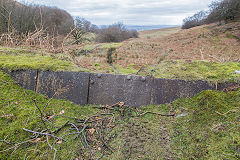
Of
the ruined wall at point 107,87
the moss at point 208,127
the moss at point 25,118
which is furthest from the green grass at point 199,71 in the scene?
the moss at point 25,118

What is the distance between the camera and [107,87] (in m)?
2.50

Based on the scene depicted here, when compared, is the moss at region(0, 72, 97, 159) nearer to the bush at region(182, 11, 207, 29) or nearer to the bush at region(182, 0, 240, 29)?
the bush at region(182, 0, 240, 29)

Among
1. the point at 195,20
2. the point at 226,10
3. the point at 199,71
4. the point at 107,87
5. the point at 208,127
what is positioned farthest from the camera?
the point at 195,20

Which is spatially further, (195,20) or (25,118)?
(195,20)

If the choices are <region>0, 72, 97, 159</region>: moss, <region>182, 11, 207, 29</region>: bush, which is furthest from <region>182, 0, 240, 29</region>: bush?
<region>0, 72, 97, 159</region>: moss

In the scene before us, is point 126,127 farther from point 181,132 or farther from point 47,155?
point 47,155

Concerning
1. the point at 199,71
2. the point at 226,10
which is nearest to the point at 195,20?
the point at 226,10

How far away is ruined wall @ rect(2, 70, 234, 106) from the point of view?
2.35m

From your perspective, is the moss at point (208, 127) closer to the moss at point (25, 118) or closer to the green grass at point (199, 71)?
the green grass at point (199, 71)

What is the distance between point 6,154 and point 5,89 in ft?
3.78

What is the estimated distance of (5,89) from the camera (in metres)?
2.50

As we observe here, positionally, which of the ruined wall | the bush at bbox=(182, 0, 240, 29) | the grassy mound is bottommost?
the grassy mound

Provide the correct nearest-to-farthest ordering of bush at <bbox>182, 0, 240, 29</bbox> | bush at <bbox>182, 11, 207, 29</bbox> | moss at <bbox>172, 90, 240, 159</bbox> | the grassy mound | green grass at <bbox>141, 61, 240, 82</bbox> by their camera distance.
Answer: moss at <bbox>172, 90, 240, 159</bbox> < the grassy mound < green grass at <bbox>141, 61, 240, 82</bbox> < bush at <bbox>182, 0, 240, 29</bbox> < bush at <bbox>182, 11, 207, 29</bbox>

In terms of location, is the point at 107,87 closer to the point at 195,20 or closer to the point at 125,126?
the point at 125,126
